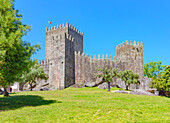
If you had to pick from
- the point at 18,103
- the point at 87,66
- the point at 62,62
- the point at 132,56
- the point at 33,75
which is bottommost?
the point at 18,103

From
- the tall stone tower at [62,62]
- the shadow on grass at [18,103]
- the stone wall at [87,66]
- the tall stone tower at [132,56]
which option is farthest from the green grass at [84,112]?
the tall stone tower at [132,56]

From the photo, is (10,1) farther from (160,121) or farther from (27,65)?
(160,121)

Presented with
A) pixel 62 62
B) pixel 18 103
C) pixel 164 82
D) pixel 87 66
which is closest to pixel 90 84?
pixel 87 66

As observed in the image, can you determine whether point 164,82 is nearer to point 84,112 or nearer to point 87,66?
point 87,66

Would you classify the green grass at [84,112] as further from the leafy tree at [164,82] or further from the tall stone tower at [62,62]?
the tall stone tower at [62,62]

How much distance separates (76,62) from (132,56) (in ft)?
60.8

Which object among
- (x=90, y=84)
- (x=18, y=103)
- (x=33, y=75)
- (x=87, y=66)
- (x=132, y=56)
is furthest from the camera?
(x=132, y=56)

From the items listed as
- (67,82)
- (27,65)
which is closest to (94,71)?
(67,82)

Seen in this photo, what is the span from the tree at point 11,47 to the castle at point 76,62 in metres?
28.1

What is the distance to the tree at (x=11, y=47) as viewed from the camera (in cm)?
1772

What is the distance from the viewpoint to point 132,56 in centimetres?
5744

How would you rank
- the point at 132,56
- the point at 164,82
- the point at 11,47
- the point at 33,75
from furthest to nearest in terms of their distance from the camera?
the point at 132,56
the point at 33,75
the point at 164,82
the point at 11,47

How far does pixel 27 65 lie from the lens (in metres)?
19.6

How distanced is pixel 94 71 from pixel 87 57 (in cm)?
478
